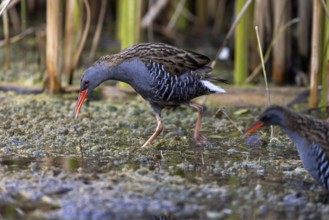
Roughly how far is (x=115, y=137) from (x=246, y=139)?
1.15 metres

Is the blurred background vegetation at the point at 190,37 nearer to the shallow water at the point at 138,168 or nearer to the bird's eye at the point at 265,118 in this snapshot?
the shallow water at the point at 138,168

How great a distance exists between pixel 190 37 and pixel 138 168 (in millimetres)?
7022

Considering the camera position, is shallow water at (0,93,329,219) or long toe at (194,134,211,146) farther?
long toe at (194,134,211,146)

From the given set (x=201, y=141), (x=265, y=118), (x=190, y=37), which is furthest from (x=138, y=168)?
(x=190, y=37)

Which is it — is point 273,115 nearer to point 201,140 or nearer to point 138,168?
point 138,168

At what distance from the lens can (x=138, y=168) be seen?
19.0ft

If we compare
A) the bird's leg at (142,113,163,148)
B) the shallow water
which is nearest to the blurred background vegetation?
the shallow water

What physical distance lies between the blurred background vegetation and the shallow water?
715 millimetres

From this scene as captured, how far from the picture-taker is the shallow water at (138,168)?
15.8 ft

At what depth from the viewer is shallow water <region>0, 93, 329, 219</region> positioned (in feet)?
15.8

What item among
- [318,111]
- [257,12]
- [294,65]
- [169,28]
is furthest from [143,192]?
[169,28]

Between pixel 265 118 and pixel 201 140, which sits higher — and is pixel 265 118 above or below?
above

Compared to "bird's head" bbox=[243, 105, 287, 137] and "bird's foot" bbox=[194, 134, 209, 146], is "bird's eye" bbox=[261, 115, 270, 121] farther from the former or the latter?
"bird's foot" bbox=[194, 134, 209, 146]

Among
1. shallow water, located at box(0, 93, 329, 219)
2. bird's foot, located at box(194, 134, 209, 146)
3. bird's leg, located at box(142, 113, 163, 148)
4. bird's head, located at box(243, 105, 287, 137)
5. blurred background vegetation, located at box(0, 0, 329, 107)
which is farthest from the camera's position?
blurred background vegetation, located at box(0, 0, 329, 107)
